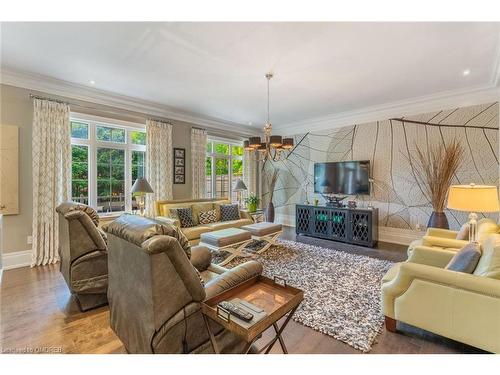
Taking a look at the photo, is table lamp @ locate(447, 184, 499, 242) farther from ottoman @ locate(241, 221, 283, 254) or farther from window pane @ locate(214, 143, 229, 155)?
window pane @ locate(214, 143, 229, 155)

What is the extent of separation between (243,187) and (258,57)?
3.51 meters

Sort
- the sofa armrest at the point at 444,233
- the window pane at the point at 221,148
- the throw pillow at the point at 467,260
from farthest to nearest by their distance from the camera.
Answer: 1. the window pane at the point at 221,148
2. the sofa armrest at the point at 444,233
3. the throw pillow at the point at 467,260

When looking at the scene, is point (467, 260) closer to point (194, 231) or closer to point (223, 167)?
point (194, 231)

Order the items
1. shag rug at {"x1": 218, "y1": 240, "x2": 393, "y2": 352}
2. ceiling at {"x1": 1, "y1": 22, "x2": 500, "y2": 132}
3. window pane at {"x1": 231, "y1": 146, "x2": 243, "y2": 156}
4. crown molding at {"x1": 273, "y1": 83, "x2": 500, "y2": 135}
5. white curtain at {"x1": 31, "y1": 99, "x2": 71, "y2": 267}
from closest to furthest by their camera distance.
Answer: shag rug at {"x1": 218, "y1": 240, "x2": 393, "y2": 352}
ceiling at {"x1": 1, "y1": 22, "x2": 500, "y2": 132}
white curtain at {"x1": 31, "y1": 99, "x2": 71, "y2": 267}
crown molding at {"x1": 273, "y1": 83, "x2": 500, "y2": 135}
window pane at {"x1": 231, "y1": 146, "x2": 243, "y2": 156}

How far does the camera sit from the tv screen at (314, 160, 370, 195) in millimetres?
5137

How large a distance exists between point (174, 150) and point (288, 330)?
4.23m

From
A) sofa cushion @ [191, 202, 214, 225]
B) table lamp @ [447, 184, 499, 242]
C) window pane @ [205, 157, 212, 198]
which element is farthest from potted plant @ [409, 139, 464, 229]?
window pane @ [205, 157, 212, 198]

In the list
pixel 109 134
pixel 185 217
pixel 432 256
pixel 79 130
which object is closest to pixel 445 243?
pixel 432 256

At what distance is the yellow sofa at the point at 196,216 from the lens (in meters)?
4.12

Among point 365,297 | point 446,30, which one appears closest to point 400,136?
point 446,30

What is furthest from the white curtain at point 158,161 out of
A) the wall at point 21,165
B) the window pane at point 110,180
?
the wall at point 21,165

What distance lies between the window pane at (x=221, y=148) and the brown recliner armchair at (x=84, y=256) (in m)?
4.14

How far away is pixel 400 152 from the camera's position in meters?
4.77

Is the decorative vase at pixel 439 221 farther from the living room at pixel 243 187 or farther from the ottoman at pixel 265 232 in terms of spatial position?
the ottoman at pixel 265 232
